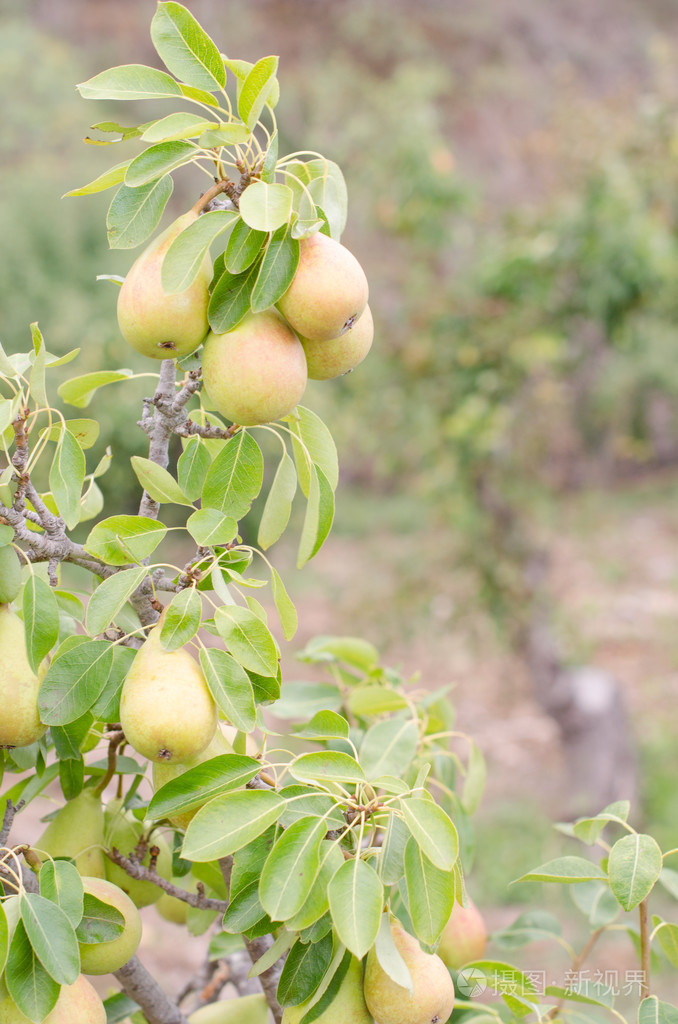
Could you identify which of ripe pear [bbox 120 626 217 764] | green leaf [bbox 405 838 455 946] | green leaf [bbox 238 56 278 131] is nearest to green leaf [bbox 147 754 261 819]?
ripe pear [bbox 120 626 217 764]

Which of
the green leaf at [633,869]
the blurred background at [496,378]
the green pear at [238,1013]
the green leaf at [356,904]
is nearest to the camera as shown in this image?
the green leaf at [356,904]

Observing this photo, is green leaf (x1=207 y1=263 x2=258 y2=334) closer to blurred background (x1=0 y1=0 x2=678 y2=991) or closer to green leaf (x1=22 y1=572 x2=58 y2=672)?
green leaf (x1=22 y1=572 x2=58 y2=672)

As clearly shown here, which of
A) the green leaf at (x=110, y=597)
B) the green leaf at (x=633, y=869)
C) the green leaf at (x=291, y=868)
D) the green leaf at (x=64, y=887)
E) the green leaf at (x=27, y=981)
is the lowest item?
the green leaf at (x=633, y=869)

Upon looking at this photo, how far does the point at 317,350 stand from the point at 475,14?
324 inches

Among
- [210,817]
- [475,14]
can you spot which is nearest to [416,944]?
[210,817]

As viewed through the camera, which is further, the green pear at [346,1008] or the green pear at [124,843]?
the green pear at [124,843]

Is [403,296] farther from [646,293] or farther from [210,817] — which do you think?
[210,817]

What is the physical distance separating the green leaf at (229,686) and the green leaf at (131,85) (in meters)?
0.35

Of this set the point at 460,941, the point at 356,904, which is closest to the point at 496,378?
the point at 460,941

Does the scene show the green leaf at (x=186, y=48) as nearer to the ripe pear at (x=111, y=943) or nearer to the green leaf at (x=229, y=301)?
the green leaf at (x=229, y=301)

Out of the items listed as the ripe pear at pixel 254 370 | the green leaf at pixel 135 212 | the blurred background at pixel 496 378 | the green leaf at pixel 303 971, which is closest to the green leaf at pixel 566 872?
the green leaf at pixel 303 971

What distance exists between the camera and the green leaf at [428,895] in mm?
492

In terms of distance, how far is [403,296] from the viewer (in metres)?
3.09

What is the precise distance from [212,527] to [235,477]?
0.04m
